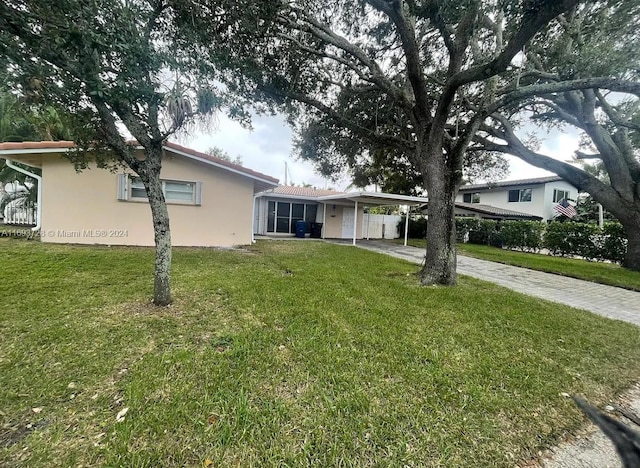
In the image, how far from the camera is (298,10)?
6379mm

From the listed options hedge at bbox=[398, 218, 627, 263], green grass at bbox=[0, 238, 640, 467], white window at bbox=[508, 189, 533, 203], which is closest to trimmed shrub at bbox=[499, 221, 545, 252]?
hedge at bbox=[398, 218, 627, 263]

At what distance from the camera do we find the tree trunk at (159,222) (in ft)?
13.0

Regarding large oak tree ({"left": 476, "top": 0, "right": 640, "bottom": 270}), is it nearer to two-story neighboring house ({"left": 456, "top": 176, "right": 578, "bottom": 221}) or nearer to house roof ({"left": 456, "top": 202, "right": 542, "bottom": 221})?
house roof ({"left": 456, "top": 202, "right": 542, "bottom": 221})

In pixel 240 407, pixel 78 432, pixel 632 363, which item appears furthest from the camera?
pixel 632 363

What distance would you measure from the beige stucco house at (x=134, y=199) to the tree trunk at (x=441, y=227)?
6003 millimetres

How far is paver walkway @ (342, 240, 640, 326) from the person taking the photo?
5.79 meters

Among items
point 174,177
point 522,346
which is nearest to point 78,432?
point 522,346

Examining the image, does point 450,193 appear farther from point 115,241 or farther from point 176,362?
point 115,241

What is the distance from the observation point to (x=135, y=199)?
9.62m

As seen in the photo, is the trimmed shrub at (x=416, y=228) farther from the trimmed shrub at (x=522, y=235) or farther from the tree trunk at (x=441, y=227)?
the tree trunk at (x=441, y=227)

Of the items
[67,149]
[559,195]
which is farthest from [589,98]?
[559,195]

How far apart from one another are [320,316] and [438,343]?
62.3 inches

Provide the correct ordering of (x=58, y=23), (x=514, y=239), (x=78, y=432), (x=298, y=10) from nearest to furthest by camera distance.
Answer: (x=78, y=432) → (x=58, y=23) → (x=298, y=10) → (x=514, y=239)

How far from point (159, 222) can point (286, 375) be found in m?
2.78
